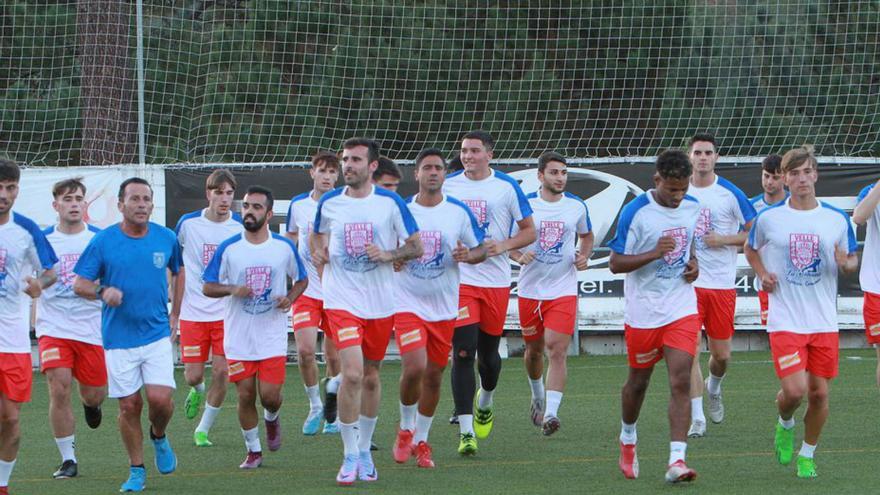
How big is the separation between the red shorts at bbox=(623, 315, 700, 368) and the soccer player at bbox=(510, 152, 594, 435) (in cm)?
227

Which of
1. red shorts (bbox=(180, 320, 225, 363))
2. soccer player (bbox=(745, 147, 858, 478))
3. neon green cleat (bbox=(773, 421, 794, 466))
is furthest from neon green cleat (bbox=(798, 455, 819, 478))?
red shorts (bbox=(180, 320, 225, 363))

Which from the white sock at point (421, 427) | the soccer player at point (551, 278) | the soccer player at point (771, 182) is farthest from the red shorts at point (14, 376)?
the soccer player at point (771, 182)

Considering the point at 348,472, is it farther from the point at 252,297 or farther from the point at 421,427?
the point at 252,297

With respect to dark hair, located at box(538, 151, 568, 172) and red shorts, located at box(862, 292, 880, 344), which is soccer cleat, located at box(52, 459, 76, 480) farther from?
red shorts, located at box(862, 292, 880, 344)

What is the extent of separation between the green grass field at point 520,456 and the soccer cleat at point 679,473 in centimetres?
6

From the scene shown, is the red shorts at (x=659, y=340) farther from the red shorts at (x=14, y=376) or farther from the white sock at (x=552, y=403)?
the red shorts at (x=14, y=376)

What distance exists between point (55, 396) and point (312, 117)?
35.3ft

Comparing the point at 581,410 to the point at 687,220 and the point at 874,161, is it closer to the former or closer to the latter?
the point at 687,220

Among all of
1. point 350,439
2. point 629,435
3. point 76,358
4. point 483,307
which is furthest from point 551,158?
point 76,358

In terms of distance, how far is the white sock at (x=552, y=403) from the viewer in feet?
35.3

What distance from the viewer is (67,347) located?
385 inches

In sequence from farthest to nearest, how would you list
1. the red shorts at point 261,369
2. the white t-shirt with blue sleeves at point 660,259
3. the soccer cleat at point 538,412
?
1. the soccer cleat at point 538,412
2. the red shorts at point 261,369
3. the white t-shirt with blue sleeves at point 660,259

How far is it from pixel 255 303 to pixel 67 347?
4.35 feet

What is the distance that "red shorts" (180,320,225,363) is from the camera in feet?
37.9
